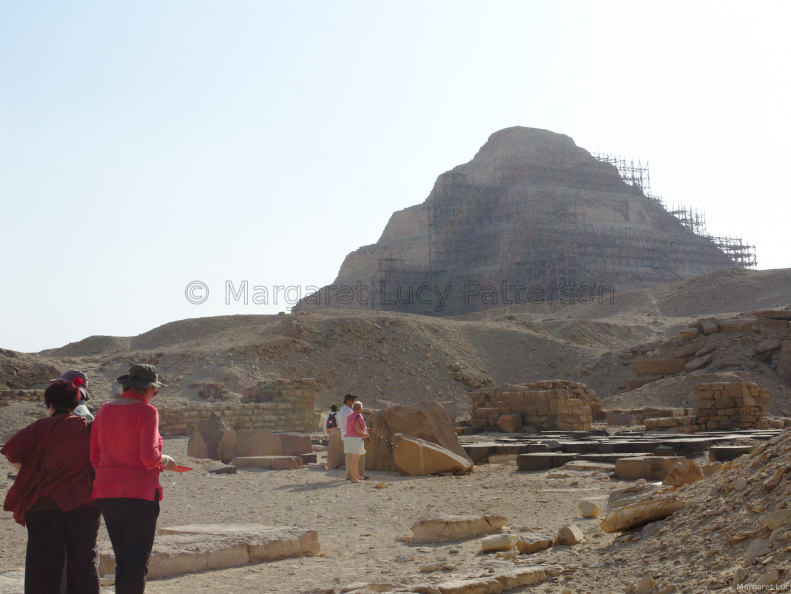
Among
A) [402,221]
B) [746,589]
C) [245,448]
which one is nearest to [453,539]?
[746,589]

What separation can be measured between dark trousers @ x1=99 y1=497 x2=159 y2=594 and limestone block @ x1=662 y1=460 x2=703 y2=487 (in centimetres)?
410

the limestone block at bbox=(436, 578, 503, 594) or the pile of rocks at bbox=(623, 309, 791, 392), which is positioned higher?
the pile of rocks at bbox=(623, 309, 791, 392)

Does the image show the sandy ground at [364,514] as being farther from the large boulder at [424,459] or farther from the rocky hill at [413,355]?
the rocky hill at [413,355]

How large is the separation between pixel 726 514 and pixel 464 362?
29038mm

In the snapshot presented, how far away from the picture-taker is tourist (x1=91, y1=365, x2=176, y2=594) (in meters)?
4.11

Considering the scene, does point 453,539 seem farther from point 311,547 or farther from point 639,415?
point 639,415

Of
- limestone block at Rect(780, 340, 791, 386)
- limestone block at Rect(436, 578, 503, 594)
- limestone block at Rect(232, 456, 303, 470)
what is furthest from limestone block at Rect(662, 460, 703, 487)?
limestone block at Rect(780, 340, 791, 386)

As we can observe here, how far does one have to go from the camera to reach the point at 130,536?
4.13 metres

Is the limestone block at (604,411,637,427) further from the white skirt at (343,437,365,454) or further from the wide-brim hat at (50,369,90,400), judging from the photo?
the wide-brim hat at (50,369,90,400)

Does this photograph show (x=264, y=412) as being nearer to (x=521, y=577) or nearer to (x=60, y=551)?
(x=521, y=577)

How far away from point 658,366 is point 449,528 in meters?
21.0

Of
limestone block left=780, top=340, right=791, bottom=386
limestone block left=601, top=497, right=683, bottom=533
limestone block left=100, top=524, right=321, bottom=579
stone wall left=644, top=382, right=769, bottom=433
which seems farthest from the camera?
limestone block left=780, top=340, right=791, bottom=386

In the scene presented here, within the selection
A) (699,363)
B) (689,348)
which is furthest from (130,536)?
(689,348)

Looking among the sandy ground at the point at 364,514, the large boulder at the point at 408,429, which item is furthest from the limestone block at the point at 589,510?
the large boulder at the point at 408,429
